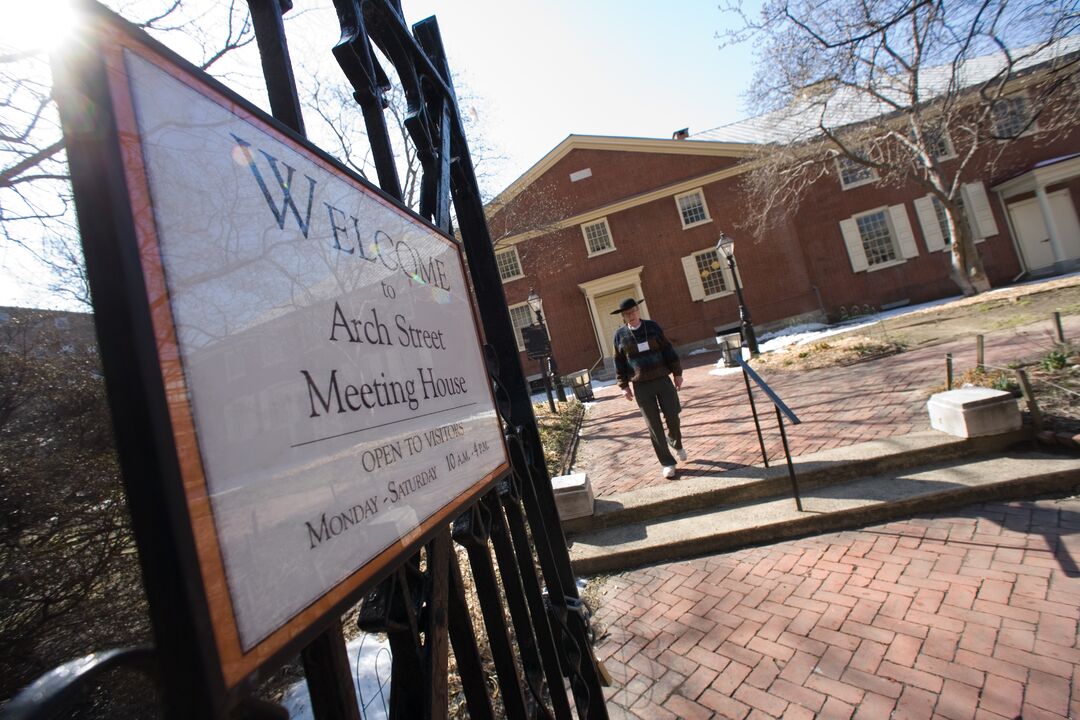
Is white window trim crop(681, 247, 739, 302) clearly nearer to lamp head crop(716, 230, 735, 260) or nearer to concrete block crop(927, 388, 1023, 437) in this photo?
lamp head crop(716, 230, 735, 260)

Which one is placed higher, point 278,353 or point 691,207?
point 691,207

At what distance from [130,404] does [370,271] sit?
57 centimetres

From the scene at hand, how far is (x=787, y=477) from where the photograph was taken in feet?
13.9

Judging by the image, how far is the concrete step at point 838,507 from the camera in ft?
11.7

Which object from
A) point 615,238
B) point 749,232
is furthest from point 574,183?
point 749,232

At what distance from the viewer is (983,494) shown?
3.56 meters

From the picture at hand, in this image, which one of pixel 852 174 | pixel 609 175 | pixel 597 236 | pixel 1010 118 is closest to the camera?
pixel 1010 118

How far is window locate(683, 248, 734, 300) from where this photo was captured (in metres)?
21.0

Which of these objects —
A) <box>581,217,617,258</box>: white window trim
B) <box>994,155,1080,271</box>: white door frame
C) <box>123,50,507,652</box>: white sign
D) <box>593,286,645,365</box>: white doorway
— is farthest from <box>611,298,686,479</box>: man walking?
<box>994,155,1080,271</box>: white door frame

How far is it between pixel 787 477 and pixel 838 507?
543 mm

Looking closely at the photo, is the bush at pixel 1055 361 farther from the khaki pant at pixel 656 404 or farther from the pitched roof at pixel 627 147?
the pitched roof at pixel 627 147

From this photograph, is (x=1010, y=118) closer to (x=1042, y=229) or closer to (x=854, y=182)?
(x=1042, y=229)

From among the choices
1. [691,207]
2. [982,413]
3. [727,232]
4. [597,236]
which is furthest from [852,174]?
[982,413]

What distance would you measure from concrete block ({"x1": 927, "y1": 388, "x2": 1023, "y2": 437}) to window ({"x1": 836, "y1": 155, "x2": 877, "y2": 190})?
19.9m
